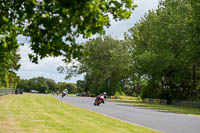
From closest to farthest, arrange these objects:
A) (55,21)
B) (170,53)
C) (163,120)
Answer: (55,21) → (163,120) → (170,53)

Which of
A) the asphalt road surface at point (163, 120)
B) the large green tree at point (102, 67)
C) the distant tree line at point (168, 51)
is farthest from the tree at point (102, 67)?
the asphalt road surface at point (163, 120)

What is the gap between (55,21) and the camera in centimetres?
665

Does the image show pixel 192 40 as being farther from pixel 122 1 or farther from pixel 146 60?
pixel 122 1

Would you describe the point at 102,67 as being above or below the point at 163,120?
above

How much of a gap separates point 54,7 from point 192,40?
3601 centimetres

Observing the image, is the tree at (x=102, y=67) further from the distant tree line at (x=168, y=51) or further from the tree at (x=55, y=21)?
the tree at (x=55, y=21)

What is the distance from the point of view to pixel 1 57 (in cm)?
2602

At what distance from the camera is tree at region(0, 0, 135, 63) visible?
619 cm

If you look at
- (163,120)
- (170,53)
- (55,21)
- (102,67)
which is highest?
(102,67)

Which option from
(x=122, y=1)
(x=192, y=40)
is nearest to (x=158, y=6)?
(x=192, y=40)

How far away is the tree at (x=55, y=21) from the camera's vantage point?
6.19 m

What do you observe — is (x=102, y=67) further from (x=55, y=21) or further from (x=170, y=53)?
(x=55, y=21)

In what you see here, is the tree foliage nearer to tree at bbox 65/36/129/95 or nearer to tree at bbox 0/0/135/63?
tree at bbox 65/36/129/95

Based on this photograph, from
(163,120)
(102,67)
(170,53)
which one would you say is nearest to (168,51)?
(170,53)
